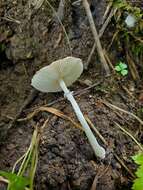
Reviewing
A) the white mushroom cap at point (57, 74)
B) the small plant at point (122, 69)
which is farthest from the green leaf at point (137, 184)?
the small plant at point (122, 69)

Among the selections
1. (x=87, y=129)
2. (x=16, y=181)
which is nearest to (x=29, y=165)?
(x=16, y=181)

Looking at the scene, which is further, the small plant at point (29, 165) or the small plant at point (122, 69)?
the small plant at point (122, 69)

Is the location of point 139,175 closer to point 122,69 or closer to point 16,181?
point 16,181

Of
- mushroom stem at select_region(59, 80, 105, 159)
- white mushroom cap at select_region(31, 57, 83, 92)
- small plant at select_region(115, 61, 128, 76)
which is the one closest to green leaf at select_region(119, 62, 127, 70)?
small plant at select_region(115, 61, 128, 76)

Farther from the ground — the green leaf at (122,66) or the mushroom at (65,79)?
the mushroom at (65,79)

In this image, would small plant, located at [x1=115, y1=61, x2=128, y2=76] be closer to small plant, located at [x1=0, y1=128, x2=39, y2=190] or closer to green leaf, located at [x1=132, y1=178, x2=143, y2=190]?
small plant, located at [x1=0, y1=128, x2=39, y2=190]

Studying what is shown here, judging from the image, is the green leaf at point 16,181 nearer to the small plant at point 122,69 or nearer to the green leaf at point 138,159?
the green leaf at point 138,159

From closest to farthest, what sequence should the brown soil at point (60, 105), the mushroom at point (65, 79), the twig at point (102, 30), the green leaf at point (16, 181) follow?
the green leaf at point (16, 181) → the mushroom at point (65, 79) → the brown soil at point (60, 105) → the twig at point (102, 30)

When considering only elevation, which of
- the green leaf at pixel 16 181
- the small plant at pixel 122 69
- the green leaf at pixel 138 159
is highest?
the small plant at pixel 122 69
